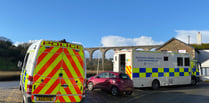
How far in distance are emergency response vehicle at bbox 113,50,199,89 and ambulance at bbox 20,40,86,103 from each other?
6.97 meters

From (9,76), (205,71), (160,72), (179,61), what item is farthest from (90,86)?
(9,76)

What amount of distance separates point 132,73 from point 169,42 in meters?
21.4

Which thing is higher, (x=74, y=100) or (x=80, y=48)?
(x=80, y=48)

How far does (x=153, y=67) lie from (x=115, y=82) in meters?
4.62

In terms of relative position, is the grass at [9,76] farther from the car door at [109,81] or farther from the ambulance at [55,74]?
the ambulance at [55,74]

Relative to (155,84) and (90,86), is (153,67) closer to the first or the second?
(155,84)

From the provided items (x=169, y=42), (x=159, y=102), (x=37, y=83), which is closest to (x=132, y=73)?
(x=159, y=102)

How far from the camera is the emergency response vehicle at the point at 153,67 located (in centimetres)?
1212

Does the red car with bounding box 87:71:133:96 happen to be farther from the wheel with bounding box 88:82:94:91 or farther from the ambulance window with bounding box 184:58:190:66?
the ambulance window with bounding box 184:58:190:66

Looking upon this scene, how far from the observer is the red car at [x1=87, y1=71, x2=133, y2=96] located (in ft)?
31.3

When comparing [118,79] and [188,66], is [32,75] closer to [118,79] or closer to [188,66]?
[118,79]

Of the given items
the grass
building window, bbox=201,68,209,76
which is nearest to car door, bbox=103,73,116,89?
the grass

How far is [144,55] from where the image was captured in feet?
41.3

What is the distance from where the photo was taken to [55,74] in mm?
5137
